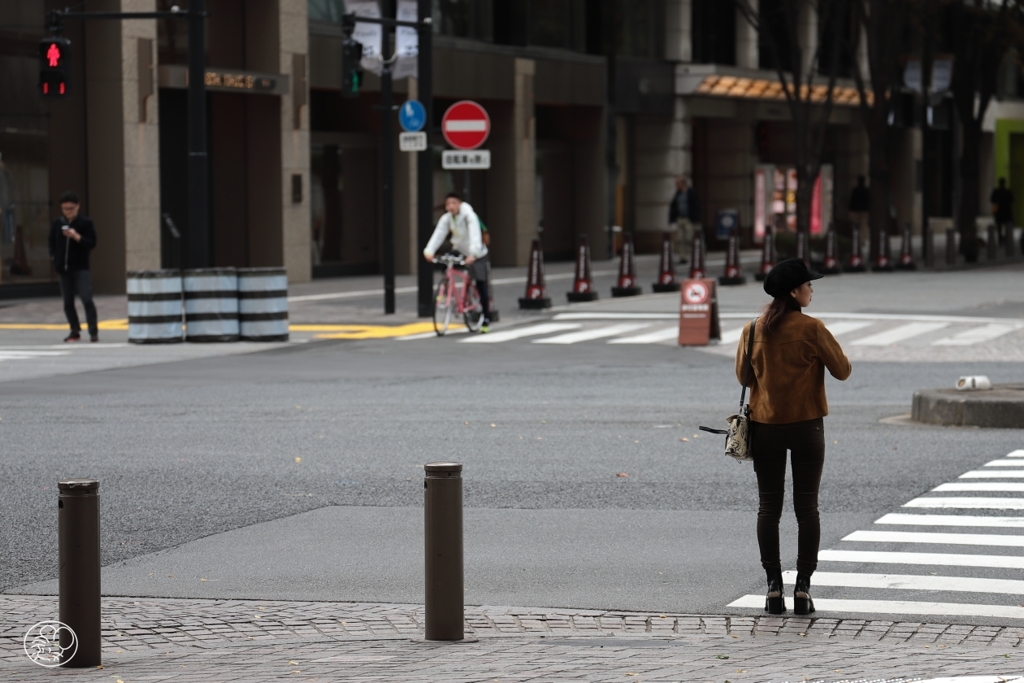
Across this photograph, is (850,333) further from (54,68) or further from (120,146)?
(120,146)

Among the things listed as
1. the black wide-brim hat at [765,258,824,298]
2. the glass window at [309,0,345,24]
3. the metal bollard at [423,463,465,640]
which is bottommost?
the metal bollard at [423,463,465,640]

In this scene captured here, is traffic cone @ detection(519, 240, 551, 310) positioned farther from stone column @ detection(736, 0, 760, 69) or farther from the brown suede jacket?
stone column @ detection(736, 0, 760, 69)

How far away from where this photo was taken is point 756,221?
52.4 metres

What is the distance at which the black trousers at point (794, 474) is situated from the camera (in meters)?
7.82

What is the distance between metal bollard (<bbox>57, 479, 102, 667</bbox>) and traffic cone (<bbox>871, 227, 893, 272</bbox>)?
3360cm

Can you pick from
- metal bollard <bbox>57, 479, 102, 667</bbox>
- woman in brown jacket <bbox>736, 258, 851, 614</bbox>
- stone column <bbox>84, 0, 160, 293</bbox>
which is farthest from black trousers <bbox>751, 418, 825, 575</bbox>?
stone column <bbox>84, 0, 160, 293</bbox>

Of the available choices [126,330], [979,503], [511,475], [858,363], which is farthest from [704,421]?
[126,330]

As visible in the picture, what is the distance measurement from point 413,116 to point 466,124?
0.80 metres

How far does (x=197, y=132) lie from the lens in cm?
2177

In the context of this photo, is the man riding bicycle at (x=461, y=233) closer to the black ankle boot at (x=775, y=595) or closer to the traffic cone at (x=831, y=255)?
the black ankle boot at (x=775, y=595)

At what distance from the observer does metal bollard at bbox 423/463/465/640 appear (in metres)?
6.65

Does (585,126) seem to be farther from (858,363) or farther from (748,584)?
(748,584)

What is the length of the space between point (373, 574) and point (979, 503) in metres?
3.76

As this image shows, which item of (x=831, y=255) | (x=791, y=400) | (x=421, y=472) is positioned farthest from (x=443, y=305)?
(x=831, y=255)
